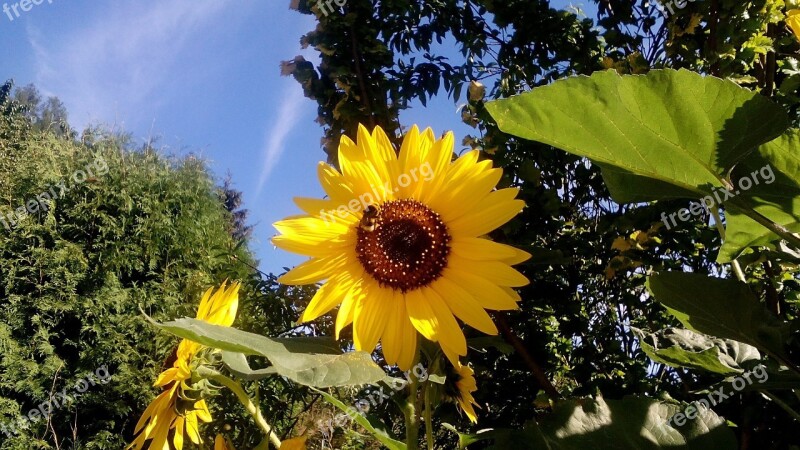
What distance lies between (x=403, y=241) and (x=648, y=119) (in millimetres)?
266

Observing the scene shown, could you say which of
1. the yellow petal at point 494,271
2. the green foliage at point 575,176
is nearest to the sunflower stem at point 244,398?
the yellow petal at point 494,271

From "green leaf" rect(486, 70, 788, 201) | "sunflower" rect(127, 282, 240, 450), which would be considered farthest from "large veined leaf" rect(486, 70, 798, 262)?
"sunflower" rect(127, 282, 240, 450)

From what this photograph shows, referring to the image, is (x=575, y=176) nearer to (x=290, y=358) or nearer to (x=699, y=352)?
(x=699, y=352)

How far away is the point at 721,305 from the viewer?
67cm

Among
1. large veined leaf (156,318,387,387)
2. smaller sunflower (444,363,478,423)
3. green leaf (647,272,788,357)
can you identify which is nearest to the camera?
large veined leaf (156,318,387,387)

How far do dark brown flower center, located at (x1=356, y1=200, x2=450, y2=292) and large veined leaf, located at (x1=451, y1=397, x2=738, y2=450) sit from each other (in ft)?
0.55

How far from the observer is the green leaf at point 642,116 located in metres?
0.49

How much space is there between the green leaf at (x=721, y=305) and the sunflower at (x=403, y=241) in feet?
0.53

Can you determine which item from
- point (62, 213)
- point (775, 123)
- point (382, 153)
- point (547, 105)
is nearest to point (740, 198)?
point (775, 123)

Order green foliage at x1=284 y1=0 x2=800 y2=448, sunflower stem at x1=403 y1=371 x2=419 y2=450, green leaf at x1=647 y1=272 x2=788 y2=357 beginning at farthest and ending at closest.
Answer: green foliage at x1=284 y1=0 x2=800 y2=448
green leaf at x1=647 y1=272 x2=788 y2=357
sunflower stem at x1=403 y1=371 x2=419 y2=450

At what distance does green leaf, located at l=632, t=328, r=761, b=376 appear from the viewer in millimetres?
704

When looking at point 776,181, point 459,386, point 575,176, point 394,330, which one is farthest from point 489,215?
point 575,176

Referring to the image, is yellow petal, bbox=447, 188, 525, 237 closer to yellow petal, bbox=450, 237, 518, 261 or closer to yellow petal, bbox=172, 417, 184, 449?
yellow petal, bbox=450, 237, 518, 261

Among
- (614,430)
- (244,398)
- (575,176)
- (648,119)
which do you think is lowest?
(614,430)
